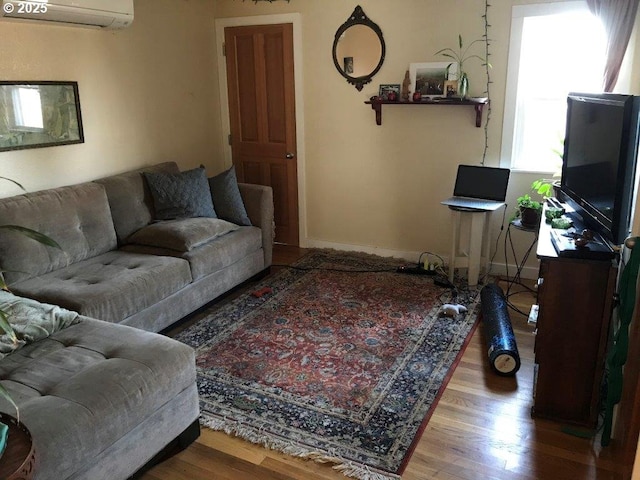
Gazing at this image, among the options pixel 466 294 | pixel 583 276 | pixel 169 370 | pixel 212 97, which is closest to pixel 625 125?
pixel 583 276

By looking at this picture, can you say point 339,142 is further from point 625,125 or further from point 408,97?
point 625,125

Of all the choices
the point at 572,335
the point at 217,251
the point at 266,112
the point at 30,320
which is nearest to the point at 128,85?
the point at 266,112

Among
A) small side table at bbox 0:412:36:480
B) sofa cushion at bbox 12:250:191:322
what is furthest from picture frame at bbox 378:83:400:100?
small side table at bbox 0:412:36:480

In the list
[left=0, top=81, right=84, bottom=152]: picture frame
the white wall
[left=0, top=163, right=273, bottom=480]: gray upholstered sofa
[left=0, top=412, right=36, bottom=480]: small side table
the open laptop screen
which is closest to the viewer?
[left=0, top=412, right=36, bottom=480]: small side table

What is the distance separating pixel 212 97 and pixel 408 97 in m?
1.89

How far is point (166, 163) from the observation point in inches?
168

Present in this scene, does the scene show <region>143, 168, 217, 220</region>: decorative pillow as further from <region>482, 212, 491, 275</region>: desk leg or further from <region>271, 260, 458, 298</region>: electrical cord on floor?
<region>482, 212, 491, 275</region>: desk leg

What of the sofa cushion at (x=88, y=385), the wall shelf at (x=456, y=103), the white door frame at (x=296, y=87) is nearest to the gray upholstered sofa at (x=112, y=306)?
the sofa cushion at (x=88, y=385)

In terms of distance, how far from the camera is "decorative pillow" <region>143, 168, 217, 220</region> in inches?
152

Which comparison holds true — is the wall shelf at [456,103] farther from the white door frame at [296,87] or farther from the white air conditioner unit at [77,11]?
the white air conditioner unit at [77,11]

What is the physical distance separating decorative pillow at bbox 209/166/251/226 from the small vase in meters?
1.86

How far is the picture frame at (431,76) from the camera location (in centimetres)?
411

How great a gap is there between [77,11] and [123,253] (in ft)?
5.04

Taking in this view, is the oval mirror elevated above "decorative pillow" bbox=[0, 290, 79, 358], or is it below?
above
